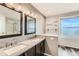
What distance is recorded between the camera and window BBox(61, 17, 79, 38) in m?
2.81

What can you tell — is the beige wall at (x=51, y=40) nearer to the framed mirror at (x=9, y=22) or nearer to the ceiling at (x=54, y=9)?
the ceiling at (x=54, y=9)

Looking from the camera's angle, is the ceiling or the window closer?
the window

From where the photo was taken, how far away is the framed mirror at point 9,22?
159cm

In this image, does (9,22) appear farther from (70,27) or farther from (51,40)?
(70,27)

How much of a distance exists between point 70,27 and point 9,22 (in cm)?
190

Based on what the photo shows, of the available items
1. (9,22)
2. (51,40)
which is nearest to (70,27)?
(51,40)

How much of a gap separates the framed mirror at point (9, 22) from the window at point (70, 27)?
1.52 metres

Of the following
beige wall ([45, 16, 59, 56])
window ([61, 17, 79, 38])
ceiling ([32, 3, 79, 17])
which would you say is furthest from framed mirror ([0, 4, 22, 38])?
window ([61, 17, 79, 38])

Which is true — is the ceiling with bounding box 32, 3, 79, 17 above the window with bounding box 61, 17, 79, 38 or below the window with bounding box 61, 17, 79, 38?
above

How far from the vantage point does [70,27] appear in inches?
113

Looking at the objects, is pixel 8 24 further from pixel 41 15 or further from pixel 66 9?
pixel 66 9

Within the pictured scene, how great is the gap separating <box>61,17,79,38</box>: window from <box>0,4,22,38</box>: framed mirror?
59.7 inches

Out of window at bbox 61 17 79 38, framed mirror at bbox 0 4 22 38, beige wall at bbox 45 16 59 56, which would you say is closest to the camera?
framed mirror at bbox 0 4 22 38

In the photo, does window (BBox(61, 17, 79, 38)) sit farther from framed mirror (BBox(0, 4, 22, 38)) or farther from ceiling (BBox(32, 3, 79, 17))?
framed mirror (BBox(0, 4, 22, 38))
